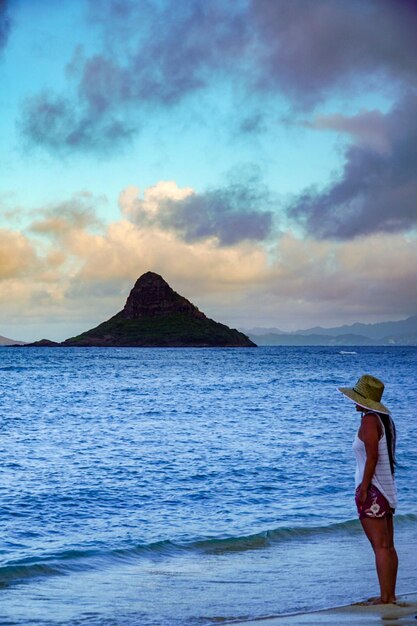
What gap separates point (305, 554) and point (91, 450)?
14770 mm

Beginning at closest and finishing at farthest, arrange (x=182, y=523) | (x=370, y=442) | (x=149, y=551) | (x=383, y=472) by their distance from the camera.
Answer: (x=370, y=442) → (x=383, y=472) → (x=149, y=551) → (x=182, y=523)

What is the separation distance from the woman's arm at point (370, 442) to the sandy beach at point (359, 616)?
1.37 meters

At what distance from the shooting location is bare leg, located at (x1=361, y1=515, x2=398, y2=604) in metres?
8.07

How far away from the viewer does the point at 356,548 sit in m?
12.8

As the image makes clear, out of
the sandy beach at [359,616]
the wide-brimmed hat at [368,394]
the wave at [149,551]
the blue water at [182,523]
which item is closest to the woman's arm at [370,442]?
the wide-brimmed hat at [368,394]

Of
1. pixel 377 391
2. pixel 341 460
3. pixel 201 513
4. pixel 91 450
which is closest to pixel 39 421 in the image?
pixel 91 450

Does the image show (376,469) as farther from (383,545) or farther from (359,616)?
(359,616)

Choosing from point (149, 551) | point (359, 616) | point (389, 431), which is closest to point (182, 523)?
point (149, 551)

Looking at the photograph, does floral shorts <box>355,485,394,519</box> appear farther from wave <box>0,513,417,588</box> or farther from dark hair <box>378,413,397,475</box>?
wave <box>0,513,417,588</box>

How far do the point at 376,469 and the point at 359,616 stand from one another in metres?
1.61

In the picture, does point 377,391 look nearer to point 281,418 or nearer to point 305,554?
point 305,554

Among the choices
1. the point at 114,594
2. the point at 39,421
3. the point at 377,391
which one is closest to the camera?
the point at 377,391

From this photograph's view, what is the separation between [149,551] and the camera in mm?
12938

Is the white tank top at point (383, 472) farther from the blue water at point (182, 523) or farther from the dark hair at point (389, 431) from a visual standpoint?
the blue water at point (182, 523)
